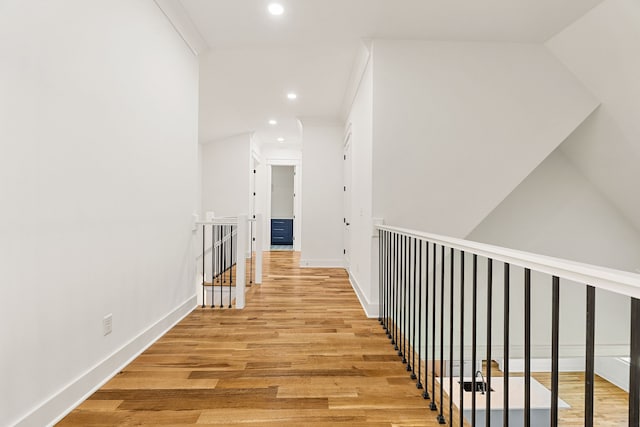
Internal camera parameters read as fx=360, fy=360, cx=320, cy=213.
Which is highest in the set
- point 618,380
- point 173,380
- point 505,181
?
point 505,181

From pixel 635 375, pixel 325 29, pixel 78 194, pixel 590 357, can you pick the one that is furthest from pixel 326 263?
pixel 635 375

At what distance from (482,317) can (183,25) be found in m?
4.31

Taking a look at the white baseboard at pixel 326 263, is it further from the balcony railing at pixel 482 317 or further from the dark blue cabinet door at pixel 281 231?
the dark blue cabinet door at pixel 281 231

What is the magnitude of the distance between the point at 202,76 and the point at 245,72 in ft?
1.85

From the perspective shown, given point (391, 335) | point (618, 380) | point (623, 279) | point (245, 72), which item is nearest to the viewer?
point (623, 279)

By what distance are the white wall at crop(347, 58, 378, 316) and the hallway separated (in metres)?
0.38

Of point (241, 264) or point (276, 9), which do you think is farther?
point (241, 264)

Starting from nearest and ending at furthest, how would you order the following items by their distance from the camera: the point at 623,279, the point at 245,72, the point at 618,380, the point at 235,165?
1. the point at 623,279
2. the point at 245,72
3. the point at 618,380
4. the point at 235,165

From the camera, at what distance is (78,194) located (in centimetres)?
181

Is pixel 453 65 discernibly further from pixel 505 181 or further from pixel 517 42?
pixel 505 181

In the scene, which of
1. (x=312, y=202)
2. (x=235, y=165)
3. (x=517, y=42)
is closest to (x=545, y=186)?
(x=517, y=42)

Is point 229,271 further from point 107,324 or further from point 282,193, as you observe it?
point 282,193

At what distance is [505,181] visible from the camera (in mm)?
3373

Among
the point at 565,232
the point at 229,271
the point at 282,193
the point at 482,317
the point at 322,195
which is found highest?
the point at 282,193
